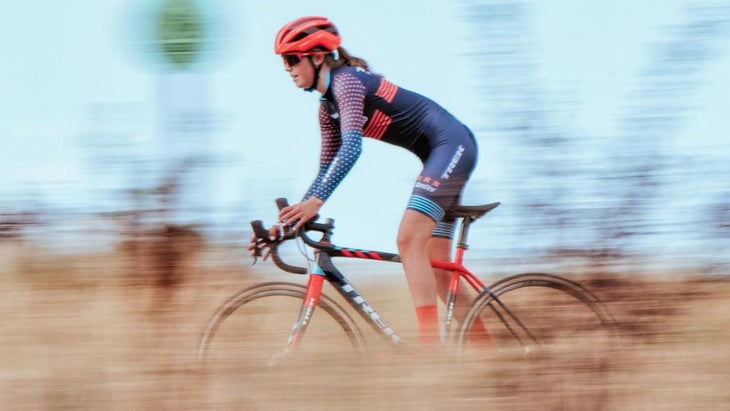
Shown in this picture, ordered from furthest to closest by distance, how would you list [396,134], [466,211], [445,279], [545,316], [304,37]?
[396,134], [445,279], [304,37], [466,211], [545,316]

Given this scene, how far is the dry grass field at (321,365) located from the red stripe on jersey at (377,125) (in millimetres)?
1068

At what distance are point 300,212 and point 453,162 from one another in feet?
2.60

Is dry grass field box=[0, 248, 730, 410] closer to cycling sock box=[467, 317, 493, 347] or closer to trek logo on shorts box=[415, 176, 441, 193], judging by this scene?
cycling sock box=[467, 317, 493, 347]

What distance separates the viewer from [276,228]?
4766 mm

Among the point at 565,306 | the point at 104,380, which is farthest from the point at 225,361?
the point at 565,306

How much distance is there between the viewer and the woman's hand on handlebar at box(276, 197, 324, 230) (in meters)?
4.74

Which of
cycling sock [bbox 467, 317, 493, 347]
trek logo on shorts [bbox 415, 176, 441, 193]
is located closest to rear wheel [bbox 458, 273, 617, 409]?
cycling sock [bbox 467, 317, 493, 347]

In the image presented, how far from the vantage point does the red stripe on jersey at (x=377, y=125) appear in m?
5.16

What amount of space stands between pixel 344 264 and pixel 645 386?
1.55 metres

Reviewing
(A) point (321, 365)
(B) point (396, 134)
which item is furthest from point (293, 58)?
(A) point (321, 365)

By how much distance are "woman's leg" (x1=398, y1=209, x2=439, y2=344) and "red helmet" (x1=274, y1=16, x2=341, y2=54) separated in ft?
2.92

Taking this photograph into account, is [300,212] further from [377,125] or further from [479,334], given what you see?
[479,334]

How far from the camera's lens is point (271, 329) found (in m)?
4.76

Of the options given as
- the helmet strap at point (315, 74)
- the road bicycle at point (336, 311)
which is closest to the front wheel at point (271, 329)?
the road bicycle at point (336, 311)
